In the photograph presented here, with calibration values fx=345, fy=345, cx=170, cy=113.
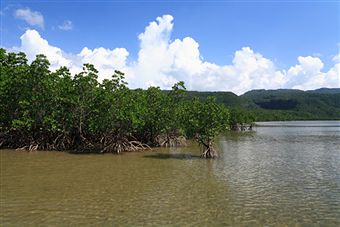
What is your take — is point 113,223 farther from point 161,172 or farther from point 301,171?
point 301,171

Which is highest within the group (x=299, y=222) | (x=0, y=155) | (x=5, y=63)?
(x=5, y=63)

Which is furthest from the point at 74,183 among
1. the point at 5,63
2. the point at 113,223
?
the point at 5,63

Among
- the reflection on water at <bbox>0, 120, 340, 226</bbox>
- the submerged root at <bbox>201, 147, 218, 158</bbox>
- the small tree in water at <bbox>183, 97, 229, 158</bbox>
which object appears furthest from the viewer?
the submerged root at <bbox>201, 147, 218, 158</bbox>

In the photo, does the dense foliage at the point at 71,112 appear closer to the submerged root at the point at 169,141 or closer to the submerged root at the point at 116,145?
the submerged root at the point at 116,145

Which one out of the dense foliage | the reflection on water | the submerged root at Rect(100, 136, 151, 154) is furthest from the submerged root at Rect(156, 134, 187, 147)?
the reflection on water

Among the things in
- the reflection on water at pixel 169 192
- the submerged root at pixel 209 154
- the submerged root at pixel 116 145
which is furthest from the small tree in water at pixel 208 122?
the submerged root at pixel 116 145

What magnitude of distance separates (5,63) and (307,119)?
515ft

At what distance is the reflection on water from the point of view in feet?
35.0

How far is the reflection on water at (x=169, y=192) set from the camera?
10.7 metres

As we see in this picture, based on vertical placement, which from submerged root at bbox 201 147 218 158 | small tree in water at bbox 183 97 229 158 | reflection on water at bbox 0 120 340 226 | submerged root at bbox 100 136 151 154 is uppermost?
small tree in water at bbox 183 97 229 158

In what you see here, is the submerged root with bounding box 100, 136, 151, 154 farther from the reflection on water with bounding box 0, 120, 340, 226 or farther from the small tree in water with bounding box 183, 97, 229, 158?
the small tree in water with bounding box 183, 97, 229, 158

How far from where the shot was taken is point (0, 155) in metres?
27.1

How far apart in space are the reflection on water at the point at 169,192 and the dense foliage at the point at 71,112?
6490mm

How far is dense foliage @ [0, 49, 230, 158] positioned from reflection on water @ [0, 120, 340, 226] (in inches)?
256
